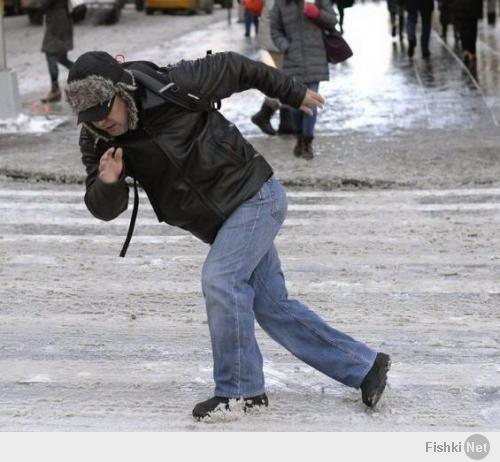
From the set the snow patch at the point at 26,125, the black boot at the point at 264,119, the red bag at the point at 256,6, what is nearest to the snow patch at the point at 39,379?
the black boot at the point at 264,119

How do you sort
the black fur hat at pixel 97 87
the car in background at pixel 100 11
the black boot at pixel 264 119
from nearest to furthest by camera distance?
the black fur hat at pixel 97 87 → the black boot at pixel 264 119 → the car in background at pixel 100 11

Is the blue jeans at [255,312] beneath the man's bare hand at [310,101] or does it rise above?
beneath

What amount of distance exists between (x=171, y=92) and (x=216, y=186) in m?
0.41

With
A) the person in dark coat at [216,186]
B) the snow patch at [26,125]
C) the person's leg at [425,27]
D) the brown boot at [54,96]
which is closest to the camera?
the person in dark coat at [216,186]

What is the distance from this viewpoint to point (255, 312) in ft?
16.2

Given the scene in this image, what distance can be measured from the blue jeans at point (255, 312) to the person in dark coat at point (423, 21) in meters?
15.7

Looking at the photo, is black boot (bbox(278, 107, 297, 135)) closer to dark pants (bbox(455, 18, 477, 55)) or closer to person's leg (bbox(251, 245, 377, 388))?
dark pants (bbox(455, 18, 477, 55))

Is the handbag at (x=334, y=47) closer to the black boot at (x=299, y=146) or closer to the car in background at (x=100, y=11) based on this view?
the black boot at (x=299, y=146)

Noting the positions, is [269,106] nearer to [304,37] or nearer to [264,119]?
[264,119]

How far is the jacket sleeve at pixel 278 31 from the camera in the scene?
11.1m

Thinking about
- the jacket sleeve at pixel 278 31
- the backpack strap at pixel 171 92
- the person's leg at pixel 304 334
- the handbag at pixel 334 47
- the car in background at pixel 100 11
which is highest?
the backpack strap at pixel 171 92

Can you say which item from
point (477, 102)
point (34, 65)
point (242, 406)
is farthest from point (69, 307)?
point (34, 65)

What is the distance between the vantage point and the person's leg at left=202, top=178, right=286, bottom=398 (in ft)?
15.2

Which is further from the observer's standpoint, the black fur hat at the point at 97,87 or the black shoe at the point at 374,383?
the black shoe at the point at 374,383
